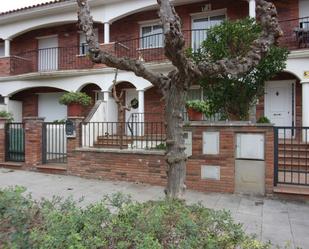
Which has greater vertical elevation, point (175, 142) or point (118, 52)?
point (118, 52)

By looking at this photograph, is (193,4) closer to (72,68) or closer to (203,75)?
(72,68)

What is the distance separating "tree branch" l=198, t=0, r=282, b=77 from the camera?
3.70m

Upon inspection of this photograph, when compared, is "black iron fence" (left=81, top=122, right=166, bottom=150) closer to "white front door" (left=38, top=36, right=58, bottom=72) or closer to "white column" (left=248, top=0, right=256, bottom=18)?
"white column" (left=248, top=0, right=256, bottom=18)

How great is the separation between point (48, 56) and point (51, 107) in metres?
2.64

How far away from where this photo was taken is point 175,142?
390cm

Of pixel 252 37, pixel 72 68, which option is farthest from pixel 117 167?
pixel 72 68

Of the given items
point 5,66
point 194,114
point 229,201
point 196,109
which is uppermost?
point 5,66

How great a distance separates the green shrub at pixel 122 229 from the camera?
2.58 metres

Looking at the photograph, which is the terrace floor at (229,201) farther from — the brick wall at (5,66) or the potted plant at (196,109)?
the brick wall at (5,66)

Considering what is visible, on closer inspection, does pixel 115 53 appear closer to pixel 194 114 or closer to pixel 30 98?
pixel 194 114

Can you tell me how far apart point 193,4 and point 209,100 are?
6578mm

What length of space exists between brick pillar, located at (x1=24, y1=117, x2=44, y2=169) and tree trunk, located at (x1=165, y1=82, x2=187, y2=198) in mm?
6906

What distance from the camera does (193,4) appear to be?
13172 millimetres

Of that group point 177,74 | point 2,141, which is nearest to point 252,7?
point 177,74
